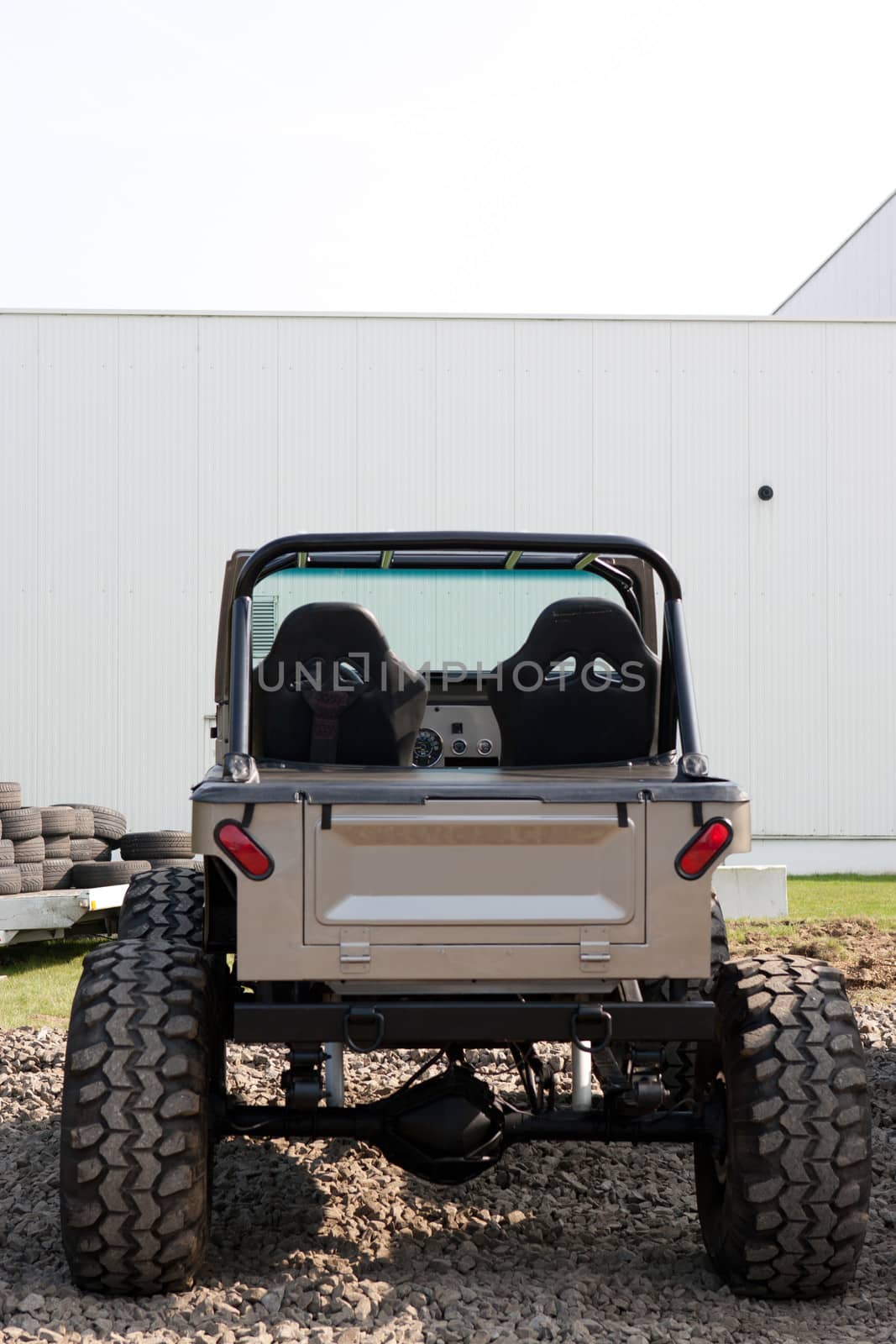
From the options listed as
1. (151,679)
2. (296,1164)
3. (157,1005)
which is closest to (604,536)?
(157,1005)

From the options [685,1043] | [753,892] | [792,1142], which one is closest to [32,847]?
[753,892]

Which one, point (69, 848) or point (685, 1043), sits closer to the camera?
point (685, 1043)

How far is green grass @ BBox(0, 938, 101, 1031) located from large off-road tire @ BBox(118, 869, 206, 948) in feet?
9.25

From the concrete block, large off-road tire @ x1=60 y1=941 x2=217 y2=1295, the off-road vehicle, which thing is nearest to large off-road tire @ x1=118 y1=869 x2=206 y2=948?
the off-road vehicle

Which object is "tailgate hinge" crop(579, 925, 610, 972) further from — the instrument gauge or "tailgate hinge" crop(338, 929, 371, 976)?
the instrument gauge

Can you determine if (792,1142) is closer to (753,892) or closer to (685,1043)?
(685,1043)

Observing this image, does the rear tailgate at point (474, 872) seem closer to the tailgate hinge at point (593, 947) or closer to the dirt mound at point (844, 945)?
the tailgate hinge at point (593, 947)

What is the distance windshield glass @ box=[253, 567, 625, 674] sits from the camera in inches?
197

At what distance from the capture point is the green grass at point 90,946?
27.1 feet

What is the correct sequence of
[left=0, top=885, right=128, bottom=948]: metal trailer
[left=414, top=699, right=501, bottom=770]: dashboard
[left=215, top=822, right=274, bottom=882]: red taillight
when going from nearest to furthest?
[left=215, top=822, right=274, bottom=882]: red taillight, [left=414, top=699, right=501, bottom=770]: dashboard, [left=0, top=885, right=128, bottom=948]: metal trailer

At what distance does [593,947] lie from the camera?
11.3ft

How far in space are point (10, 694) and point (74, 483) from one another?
2498 millimetres

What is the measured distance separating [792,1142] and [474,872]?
3.55ft

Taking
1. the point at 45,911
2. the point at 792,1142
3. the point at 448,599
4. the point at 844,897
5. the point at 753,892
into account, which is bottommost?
the point at 844,897
